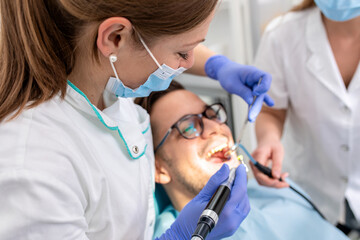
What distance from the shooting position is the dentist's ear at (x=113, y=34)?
0.75 metres

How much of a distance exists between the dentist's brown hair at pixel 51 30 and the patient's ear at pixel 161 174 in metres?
0.65

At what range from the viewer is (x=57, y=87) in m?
0.83

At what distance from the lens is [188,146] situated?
4.51 feet

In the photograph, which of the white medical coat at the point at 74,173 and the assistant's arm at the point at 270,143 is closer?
the white medical coat at the point at 74,173

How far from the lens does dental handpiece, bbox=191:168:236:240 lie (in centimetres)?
76

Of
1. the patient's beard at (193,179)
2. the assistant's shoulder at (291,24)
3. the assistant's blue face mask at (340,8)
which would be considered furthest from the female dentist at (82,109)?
the assistant's shoulder at (291,24)

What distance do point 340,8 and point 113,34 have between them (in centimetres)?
80

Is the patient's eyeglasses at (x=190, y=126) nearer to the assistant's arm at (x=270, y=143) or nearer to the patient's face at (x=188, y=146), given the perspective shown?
the patient's face at (x=188, y=146)

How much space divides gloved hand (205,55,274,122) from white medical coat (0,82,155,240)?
0.41m

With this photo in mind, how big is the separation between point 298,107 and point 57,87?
3.41 feet

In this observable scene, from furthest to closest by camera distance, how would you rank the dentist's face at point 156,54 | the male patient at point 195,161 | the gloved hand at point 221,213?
the male patient at point 195,161 → the gloved hand at point 221,213 → the dentist's face at point 156,54

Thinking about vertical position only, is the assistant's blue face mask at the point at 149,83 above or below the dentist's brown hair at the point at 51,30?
below

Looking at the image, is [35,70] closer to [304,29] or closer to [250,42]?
[304,29]

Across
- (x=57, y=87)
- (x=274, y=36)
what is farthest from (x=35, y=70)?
(x=274, y=36)
